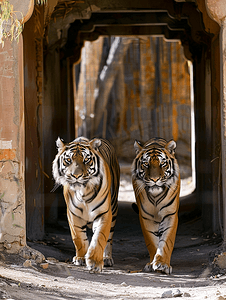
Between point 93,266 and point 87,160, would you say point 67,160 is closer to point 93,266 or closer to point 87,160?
point 87,160

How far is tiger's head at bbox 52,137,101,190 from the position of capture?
173 inches

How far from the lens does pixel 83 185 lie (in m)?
4.48

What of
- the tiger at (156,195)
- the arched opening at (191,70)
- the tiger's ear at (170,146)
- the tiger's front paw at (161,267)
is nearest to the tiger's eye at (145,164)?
the tiger at (156,195)

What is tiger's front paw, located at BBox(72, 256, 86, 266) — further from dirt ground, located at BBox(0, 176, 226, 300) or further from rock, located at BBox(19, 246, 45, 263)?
rock, located at BBox(19, 246, 45, 263)

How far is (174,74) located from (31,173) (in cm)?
1131

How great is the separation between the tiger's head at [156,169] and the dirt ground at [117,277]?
89 centimetres

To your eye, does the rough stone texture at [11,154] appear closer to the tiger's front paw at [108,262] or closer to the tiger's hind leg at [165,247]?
the tiger's front paw at [108,262]

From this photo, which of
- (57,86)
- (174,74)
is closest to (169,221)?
(57,86)

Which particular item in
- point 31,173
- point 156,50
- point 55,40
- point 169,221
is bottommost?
point 169,221

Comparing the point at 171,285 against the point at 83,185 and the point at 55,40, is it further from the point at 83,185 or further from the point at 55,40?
the point at 55,40

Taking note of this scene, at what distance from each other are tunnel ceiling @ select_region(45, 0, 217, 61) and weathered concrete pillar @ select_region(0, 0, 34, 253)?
2421 mm

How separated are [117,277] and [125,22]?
5.34 meters

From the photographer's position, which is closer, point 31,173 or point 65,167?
point 65,167

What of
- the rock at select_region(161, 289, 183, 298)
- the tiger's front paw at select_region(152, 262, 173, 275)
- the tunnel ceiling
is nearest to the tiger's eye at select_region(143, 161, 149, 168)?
the tiger's front paw at select_region(152, 262, 173, 275)
